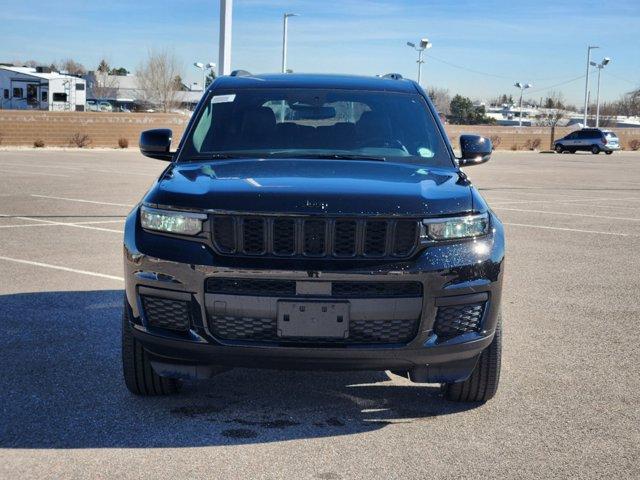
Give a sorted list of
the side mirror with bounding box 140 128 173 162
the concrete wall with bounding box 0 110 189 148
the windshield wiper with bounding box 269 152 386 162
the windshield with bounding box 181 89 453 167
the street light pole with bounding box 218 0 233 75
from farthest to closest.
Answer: the concrete wall with bounding box 0 110 189 148, the street light pole with bounding box 218 0 233 75, the side mirror with bounding box 140 128 173 162, the windshield with bounding box 181 89 453 167, the windshield wiper with bounding box 269 152 386 162

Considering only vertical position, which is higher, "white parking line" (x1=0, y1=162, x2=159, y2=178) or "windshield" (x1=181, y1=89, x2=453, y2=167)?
"windshield" (x1=181, y1=89, x2=453, y2=167)

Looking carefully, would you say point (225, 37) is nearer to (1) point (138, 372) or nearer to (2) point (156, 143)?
(2) point (156, 143)

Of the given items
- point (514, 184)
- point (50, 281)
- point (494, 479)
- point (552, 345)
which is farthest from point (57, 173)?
point (494, 479)

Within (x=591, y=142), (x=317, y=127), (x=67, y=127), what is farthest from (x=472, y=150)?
(x=591, y=142)

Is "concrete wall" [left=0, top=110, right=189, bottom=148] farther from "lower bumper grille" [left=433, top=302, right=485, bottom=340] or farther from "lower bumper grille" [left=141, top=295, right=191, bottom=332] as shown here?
"lower bumper grille" [left=433, top=302, right=485, bottom=340]

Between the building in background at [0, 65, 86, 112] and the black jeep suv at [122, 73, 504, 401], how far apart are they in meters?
91.5

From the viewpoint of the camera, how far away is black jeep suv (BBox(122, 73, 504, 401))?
14.0ft

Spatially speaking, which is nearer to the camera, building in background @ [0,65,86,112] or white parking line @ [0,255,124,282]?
white parking line @ [0,255,124,282]

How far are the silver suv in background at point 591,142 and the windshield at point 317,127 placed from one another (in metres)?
55.5

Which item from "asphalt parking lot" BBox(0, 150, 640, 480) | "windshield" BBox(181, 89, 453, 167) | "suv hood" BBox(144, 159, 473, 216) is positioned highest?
"windshield" BBox(181, 89, 453, 167)

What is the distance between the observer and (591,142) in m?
58.9

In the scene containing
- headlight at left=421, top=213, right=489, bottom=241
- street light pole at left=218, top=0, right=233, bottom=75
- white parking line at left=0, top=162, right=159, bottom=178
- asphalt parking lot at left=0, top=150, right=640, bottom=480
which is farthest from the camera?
white parking line at left=0, top=162, right=159, bottom=178

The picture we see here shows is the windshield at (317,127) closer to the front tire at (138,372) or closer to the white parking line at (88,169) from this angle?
the front tire at (138,372)

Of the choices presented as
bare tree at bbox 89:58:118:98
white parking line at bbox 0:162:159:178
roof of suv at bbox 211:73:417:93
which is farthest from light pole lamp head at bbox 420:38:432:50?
bare tree at bbox 89:58:118:98
